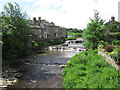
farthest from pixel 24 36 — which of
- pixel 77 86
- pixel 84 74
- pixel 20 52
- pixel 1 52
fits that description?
pixel 77 86

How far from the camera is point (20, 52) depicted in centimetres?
3309

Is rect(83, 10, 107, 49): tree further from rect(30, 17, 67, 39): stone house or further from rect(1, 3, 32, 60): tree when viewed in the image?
rect(30, 17, 67, 39): stone house

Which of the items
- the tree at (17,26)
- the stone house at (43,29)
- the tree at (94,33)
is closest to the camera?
the tree at (17,26)

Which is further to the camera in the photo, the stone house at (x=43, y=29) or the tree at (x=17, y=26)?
the stone house at (x=43, y=29)

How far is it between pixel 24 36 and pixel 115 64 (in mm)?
24633

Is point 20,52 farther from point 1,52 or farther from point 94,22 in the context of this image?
point 94,22

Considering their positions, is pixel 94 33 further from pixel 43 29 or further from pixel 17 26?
pixel 43 29

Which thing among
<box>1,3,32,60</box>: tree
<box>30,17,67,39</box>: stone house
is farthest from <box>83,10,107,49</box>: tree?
<box>30,17,67,39</box>: stone house

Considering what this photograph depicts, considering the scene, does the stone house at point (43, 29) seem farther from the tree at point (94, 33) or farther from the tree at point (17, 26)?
the tree at point (94, 33)

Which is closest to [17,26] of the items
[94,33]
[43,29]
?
[94,33]

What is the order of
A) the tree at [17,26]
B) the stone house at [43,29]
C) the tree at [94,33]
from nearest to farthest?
the tree at [17,26] → the tree at [94,33] → the stone house at [43,29]

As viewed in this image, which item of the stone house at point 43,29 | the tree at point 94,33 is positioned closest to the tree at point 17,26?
the tree at point 94,33

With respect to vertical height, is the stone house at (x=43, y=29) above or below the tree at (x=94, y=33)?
above

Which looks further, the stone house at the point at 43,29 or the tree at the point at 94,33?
the stone house at the point at 43,29
